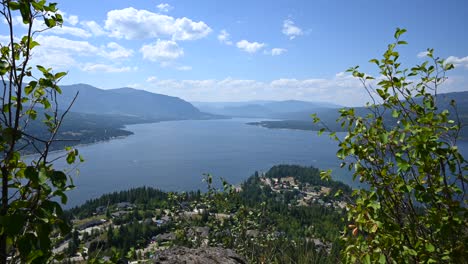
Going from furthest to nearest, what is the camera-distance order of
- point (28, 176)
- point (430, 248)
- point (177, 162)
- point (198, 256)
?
point (177, 162) → point (198, 256) → point (430, 248) → point (28, 176)

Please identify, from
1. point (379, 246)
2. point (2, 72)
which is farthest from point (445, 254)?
point (2, 72)

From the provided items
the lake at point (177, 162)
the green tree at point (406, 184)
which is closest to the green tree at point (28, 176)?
the green tree at point (406, 184)

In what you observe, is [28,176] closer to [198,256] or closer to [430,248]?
[430,248]

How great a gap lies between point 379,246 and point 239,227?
2.80 meters

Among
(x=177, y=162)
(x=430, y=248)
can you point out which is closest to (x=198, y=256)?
(x=430, y=248)

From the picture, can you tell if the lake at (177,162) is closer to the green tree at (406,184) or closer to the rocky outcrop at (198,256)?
the rocky outcrop at (198,256)

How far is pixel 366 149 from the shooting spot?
208 centimetres

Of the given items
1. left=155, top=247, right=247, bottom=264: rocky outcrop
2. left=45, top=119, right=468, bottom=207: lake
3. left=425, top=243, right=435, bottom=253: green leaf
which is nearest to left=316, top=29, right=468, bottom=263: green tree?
left=425, top=243, right=435, bottom=253: green leaf

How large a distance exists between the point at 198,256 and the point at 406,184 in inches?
83.2

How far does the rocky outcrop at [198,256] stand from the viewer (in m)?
3.08

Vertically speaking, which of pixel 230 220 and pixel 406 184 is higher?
pixel 406 184

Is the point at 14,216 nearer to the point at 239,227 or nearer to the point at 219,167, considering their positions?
the point at 239,227

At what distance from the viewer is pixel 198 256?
321 cm

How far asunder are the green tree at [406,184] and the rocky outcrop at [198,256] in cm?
148
